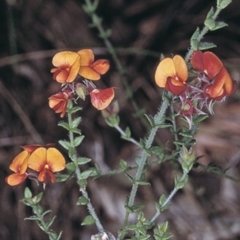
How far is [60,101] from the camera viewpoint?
0.86m

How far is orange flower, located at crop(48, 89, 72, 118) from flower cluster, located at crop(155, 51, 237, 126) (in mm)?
125

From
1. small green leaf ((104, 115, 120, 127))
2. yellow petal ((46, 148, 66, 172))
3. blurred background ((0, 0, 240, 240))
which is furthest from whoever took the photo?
blurred background ((0, 0, 240, 240))

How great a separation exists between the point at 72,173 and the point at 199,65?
27cm

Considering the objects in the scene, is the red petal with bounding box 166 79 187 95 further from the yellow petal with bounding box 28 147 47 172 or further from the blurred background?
the blurred background

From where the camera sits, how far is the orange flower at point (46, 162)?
89 cm

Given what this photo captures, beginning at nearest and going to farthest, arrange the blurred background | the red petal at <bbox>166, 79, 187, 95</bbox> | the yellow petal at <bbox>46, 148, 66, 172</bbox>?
Result: the red petal at <bbox>166, 79, 187, 95</bbox> < the yellow petal at <bbox>46, 148, 66, 172</bbox> < the blurred background

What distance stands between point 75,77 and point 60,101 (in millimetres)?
40

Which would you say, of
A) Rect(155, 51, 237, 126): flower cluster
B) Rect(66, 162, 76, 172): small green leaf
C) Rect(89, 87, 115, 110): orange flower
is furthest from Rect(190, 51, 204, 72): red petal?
Rect(66, 162, 76, 172): small green leaf

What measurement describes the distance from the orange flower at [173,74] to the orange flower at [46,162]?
0.61 feet

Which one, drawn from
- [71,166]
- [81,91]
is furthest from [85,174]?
[81,91]

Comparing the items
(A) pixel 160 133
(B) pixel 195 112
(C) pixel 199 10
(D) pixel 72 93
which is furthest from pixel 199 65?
(C) pixel 199 10

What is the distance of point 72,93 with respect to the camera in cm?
88

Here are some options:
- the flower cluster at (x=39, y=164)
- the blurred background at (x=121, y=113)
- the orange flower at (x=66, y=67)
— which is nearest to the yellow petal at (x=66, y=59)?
the orange flower at (x=66, y=67)

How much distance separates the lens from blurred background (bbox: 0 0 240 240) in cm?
165
